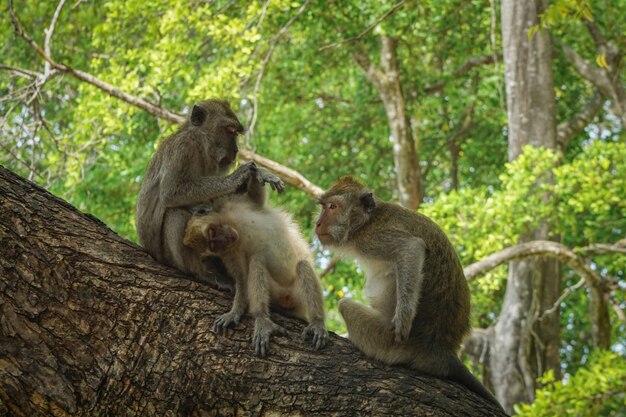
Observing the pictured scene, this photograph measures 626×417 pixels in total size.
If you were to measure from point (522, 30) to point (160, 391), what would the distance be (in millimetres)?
9898

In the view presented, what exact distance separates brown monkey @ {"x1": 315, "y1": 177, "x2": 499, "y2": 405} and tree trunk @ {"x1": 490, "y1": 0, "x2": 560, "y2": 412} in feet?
21.1

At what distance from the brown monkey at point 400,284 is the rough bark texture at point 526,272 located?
664 cm

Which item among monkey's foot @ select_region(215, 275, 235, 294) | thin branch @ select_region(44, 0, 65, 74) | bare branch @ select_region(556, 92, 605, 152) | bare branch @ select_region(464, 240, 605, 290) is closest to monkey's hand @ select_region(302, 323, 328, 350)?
monkey's foot @ select_region(215, 275, 235, 294)

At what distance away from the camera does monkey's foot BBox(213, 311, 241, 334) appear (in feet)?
11.8

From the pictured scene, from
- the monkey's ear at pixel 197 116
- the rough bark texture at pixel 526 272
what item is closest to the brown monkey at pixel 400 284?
the monkey's ear at pixel 197 116

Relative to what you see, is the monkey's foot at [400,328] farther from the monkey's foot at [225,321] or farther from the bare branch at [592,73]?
the bare branch at [592,73]

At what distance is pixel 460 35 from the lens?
1484cm

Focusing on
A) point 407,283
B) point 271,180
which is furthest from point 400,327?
point 271,180

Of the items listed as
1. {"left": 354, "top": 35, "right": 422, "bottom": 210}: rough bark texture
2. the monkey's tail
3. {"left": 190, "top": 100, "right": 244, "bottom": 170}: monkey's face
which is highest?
{"left": 354, "top": 35, "right": 422, "bottom": 210}: rough bark texture

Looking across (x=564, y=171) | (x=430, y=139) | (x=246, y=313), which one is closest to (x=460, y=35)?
(x=430, y=139)

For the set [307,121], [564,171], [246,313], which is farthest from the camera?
[307,121]

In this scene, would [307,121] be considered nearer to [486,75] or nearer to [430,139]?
[430,139]

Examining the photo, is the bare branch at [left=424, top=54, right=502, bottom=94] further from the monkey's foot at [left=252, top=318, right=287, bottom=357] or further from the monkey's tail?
the monkey's foot at [left=252, top=318, right=287, bottom=357]

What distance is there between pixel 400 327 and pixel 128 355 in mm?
1492
